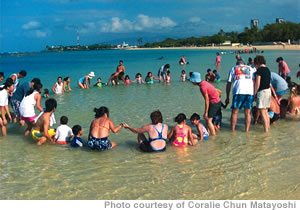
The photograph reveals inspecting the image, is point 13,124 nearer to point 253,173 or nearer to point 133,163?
point 133,163

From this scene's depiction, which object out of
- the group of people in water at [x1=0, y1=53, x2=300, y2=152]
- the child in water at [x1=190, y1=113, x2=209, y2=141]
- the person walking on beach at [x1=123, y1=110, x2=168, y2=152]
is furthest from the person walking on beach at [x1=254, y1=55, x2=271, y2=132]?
the person walking on beach at [x1=123, y1=110, x2=168, y2=152]

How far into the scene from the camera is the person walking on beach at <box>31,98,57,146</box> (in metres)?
7.06

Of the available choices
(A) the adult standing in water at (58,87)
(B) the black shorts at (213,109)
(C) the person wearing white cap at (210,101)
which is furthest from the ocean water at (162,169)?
(A) the adult standing in water at (58,87)

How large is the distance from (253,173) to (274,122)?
3.54m

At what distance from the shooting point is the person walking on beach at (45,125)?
7.06 m

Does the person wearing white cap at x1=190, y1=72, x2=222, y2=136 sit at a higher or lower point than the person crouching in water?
higher

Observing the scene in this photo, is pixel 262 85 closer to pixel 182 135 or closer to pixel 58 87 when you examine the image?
pixel 182 135

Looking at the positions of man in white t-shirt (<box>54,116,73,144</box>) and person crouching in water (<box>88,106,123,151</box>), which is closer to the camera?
person crouching in water (<box>88,106,123,151</box>)

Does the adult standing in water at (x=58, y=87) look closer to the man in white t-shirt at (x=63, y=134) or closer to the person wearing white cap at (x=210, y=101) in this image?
the man in white t-shirt at (x=63, y=134)

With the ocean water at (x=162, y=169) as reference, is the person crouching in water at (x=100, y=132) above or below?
above

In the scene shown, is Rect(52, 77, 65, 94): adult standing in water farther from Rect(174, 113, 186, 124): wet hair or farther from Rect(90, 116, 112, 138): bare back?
Rect(174, 113, 186, 124): wet hair

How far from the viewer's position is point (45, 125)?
7086mm

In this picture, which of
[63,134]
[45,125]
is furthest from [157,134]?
[45,125]

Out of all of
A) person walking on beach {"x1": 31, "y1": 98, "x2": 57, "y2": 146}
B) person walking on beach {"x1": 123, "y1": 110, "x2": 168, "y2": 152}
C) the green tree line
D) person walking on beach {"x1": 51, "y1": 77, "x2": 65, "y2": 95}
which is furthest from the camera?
the green tree line
